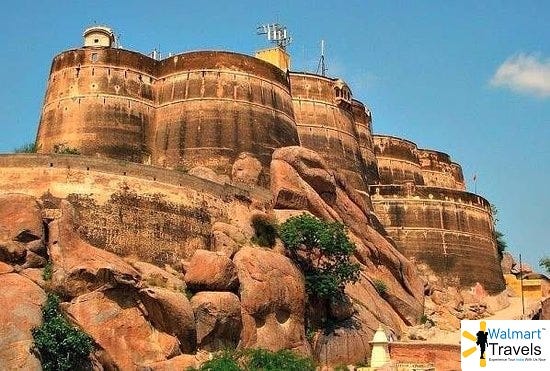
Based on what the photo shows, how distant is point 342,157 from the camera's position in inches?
1812

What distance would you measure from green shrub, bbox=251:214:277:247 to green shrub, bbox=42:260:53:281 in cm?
822

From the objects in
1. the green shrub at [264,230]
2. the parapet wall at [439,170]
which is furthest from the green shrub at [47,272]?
the parapet wall at [439,170]

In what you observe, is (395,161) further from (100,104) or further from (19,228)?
(19,228)

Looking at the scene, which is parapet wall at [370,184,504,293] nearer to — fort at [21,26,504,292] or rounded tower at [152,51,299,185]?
fort at [21,26,504,292]

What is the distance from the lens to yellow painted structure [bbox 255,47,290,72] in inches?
1933

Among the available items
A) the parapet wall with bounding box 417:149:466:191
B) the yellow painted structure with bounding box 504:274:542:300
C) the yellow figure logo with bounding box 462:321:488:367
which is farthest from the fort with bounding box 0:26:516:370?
the yellow figure logo with bounding box 462:321:488:367

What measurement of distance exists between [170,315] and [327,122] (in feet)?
76.7

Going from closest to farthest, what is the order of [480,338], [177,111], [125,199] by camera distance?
1. [480,338]
2. [125,199]
3. [177,111]

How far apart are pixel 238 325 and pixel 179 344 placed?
2.25 m

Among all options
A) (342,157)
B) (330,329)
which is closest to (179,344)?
(330,329)

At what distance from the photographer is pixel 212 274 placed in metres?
27.3

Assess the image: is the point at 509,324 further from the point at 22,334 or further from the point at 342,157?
the point at 342,157

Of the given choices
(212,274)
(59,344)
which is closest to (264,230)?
(212,274)

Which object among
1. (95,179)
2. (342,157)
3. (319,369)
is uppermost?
(342,157)
